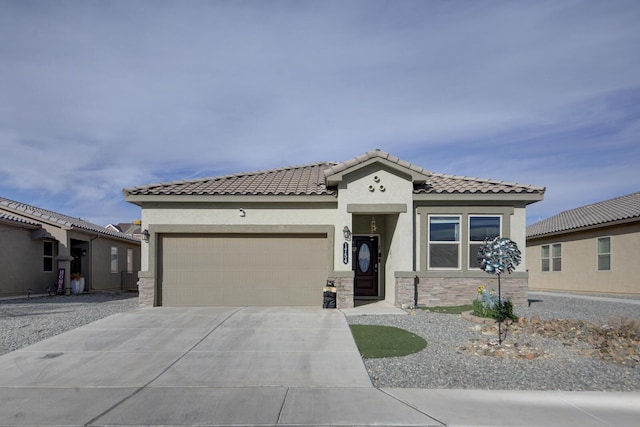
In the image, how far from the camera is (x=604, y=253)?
21172 millimetres

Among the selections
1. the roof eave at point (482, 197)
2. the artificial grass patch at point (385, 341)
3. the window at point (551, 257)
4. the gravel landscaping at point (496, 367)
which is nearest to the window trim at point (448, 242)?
the roof eave at point (482, 197)

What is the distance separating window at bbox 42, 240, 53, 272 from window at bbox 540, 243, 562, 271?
79.8ft

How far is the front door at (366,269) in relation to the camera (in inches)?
643

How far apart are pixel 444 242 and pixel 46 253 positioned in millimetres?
16716

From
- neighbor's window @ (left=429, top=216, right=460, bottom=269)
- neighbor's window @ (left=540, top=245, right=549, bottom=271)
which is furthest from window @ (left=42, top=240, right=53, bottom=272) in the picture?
neighbor's window @ (left=540, top=245, right=549, bottom=271)

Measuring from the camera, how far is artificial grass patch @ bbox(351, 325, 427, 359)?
342 inches

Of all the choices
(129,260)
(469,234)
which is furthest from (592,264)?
(129,260)

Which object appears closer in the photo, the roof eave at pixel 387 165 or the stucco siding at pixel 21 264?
the roof eave at pixel 387 165

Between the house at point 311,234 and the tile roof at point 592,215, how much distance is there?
876 centimetres

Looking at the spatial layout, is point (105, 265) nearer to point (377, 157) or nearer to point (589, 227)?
point (377, 157)

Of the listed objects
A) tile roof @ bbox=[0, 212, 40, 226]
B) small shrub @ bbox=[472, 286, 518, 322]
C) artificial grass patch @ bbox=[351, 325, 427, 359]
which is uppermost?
tile roof @ bbox=[0, 212, 40, 226]

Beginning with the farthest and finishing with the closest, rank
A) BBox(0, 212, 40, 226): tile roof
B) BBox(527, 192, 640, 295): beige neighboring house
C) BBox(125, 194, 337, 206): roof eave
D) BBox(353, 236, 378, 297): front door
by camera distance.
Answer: BBox(527, 192, 640, 295): beige neighboring house
BBox(0, 212, 40, 226): tile roof
BBox(353, 236, 378, 297): front door
BBox(125, 194, 337, 206): roof eave

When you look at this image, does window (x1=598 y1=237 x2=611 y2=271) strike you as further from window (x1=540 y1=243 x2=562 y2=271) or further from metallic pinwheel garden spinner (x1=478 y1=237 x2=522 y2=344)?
metallic pinwheel garden spinner (x1=478 y1=237 x2=522 y2=344)

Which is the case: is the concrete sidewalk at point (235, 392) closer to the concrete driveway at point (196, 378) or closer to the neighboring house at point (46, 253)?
the concrete driveway at point (196, 378)
